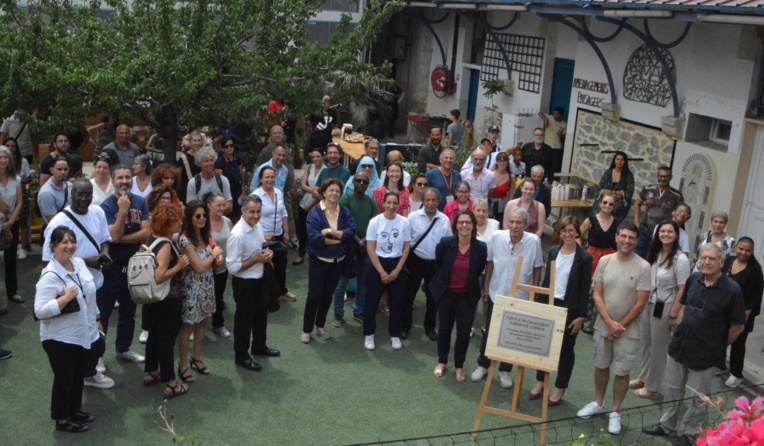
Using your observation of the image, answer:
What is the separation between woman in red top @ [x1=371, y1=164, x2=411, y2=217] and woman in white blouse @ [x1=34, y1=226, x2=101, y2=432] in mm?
3769

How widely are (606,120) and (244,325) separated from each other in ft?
25.8

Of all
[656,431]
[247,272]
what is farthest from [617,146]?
[247,272]

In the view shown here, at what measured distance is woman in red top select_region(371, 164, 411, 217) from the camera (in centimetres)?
932

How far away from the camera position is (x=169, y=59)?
1009 cm

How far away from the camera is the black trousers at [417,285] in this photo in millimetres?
8664

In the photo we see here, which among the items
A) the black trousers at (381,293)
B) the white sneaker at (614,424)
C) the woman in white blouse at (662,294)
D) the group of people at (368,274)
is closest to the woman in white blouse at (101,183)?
the group of people at (368,274)

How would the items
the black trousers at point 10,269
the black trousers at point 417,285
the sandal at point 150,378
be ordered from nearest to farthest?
1. the sandal at point 150,378
2. the black trousers at point 417,285
3. the black trousers at point 10,269

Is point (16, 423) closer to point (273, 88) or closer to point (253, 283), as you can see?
point (253, 283)

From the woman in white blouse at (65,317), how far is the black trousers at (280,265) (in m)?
2.60

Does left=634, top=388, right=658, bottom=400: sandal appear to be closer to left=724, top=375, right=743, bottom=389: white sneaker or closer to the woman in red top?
left=724, top=375, right=743, bottom=389: white sneaker

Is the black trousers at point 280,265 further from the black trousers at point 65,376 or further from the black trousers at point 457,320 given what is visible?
the black trousers at point 65,376

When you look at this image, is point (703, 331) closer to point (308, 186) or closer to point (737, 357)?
point (737, 357)

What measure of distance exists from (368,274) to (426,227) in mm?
739

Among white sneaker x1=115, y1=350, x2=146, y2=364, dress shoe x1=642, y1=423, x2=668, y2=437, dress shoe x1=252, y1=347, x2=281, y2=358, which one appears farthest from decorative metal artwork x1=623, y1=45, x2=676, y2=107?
white sneaker x1=115, y1=350, x2=146, y2=364
